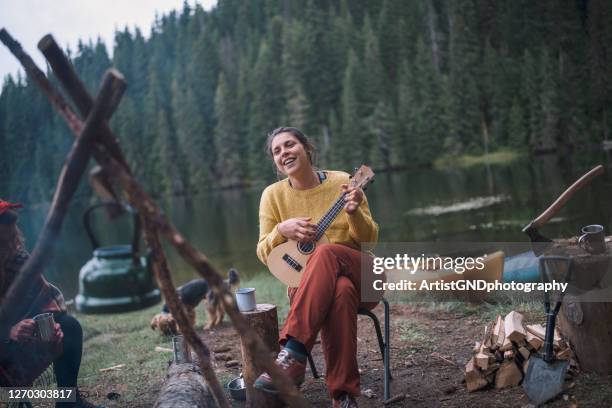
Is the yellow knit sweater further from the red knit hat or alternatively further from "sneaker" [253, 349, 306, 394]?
the red knit hat

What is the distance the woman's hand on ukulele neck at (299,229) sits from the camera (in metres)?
2.95

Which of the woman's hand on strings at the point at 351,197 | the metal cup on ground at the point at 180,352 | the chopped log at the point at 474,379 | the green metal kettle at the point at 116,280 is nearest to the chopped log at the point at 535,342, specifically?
the chopped log at the point at 474,379

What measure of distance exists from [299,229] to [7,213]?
1.52m

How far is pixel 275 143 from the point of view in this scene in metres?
3.17

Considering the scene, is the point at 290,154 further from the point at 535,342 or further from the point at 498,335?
the point at 535,342

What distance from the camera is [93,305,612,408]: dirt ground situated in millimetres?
2715

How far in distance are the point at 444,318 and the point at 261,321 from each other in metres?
2.13

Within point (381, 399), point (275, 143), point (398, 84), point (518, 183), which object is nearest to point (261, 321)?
point (381, 399)

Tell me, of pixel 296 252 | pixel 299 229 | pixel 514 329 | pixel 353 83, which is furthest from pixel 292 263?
pixel 353 83

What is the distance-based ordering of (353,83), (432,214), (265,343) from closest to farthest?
(265,343)
(432,214)
(353,83)

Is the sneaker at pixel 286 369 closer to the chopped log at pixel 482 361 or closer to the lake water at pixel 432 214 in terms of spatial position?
the chopped log at pixel 482 361

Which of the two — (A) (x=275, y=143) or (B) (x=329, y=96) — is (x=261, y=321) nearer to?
(A) (x=275, y=143)

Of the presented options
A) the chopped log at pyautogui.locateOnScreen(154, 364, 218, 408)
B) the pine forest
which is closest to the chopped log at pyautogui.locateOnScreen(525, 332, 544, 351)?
the chopped log at pyautogui.locateOnScreen(154, 364, 218, 408)

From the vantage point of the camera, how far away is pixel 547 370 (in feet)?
8.83
